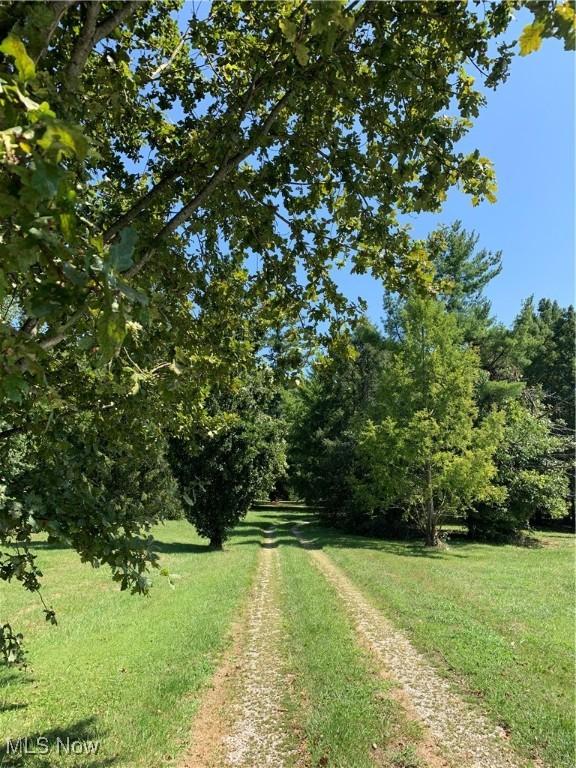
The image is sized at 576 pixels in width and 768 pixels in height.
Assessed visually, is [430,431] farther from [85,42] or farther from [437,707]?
[85,42]

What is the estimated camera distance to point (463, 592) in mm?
10719

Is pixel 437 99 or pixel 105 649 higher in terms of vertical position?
pixel 437 99

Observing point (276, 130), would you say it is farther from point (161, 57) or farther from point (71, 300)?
point (71, 300)

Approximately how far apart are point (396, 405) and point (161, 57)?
18596 millimetres

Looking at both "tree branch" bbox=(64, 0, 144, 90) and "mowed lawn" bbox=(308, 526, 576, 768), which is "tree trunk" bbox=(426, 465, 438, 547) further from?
"tree branch" bbox=(64, 0, 144, 90)

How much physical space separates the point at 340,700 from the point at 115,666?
8.92ft

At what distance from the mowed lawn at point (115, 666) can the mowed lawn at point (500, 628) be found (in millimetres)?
2835

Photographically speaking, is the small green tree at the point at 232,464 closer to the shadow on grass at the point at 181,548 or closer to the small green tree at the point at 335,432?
the shadow on grass at the point at 181,548

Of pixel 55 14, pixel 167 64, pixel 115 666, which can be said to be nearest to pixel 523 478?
pixel 115 666

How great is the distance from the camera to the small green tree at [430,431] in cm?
1967

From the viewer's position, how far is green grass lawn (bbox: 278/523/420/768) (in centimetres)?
428

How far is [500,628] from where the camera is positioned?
7.90m

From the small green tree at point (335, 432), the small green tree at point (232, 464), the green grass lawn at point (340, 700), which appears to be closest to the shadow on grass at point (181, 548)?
the small green tree at point (232, 464)

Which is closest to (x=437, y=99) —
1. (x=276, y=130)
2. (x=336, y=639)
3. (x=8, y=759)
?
(x=276, y=130)
